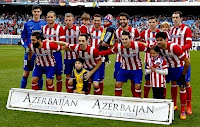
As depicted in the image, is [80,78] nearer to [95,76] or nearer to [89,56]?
[95,76]

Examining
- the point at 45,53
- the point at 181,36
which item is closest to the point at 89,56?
the point at 45,53

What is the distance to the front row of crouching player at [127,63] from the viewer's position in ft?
19.4

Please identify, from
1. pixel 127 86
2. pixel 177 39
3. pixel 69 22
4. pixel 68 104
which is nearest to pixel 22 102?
pixel 68 104

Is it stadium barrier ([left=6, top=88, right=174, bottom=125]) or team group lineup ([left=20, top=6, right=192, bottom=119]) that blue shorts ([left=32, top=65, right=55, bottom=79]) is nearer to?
team group lineup ([left=20, top=6, right=192, bottom=119])

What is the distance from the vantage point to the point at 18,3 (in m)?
39.1

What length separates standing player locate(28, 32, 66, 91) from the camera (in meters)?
6.48

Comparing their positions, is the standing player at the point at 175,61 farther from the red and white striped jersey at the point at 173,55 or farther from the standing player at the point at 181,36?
the standing player at the point at 181,36

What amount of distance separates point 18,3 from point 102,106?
36.1m

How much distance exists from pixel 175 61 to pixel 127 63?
1.00m

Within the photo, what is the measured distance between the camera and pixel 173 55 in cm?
601

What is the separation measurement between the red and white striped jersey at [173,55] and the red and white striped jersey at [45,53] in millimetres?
2335

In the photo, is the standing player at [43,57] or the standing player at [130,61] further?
the standing player at [43,57]

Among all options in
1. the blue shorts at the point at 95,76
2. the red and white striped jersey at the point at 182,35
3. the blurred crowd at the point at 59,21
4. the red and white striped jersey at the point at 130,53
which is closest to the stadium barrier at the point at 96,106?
the blue shorts at the point at 95,76

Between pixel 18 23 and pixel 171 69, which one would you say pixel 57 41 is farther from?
pixel 18 23
